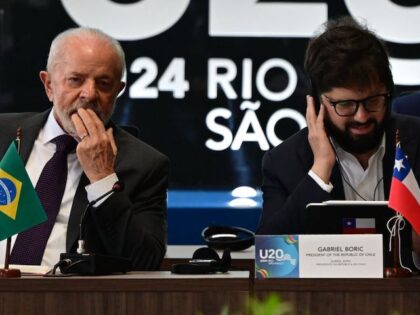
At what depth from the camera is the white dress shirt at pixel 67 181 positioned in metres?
3.14

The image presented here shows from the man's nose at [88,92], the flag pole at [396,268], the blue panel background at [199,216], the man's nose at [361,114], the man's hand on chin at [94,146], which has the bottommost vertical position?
the flag pole at [396,268]

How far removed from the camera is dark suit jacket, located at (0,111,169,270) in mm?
3115

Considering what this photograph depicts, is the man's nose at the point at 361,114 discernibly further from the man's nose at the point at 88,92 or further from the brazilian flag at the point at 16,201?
the brazilian flag at the point at 16,201

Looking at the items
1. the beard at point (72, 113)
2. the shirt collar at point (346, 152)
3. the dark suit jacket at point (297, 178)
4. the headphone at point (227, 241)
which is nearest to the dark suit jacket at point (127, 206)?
the beard at point (72, 113)

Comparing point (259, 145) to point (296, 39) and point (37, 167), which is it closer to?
point (296, 39)

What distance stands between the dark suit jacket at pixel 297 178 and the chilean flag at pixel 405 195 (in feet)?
1.53

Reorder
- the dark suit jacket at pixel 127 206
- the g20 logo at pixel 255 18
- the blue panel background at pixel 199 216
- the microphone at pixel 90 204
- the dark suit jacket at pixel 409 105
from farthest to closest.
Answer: the g20 logo at pixel 255 18
the blue panel background at pixel 199 216
the dark suit jacket at pixel 409 105
the dark suit jacket at pixel 127 206
the microphone at pixel 90 204

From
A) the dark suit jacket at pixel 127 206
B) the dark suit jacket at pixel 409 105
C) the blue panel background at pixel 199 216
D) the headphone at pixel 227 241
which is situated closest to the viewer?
the dark suit jacket at pixel 127 206

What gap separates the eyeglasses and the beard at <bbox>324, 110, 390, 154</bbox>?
4 centimetres

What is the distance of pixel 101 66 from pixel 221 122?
1.40 metres

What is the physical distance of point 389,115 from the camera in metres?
3.33

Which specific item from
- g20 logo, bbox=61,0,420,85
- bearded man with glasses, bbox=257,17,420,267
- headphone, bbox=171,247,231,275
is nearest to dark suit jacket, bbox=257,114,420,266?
Result: bearded man with glasses, bbox=257,17,420,267

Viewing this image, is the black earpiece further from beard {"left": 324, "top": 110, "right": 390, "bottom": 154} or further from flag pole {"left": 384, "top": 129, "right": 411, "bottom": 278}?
flag pole {"left": 384, "top": 129, "right": 411, "bottom": 278}

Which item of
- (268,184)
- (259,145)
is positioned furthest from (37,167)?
(259,145)
